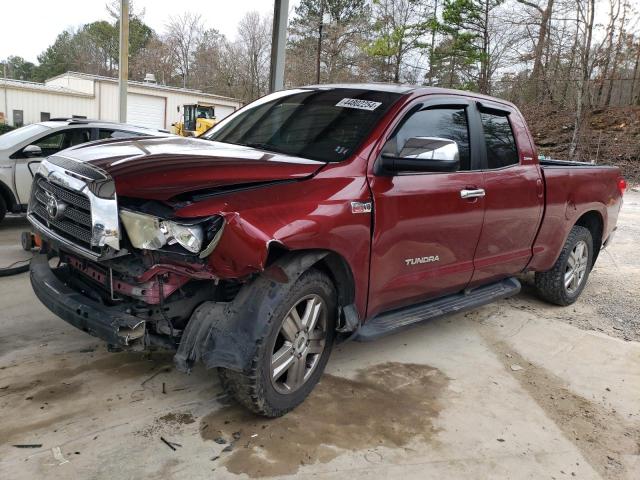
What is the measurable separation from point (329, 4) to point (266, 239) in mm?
40692

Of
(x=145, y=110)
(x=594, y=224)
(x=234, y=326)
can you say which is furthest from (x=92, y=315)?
(x=145, y=110)

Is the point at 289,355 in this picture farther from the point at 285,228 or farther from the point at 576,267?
the point at 576,267

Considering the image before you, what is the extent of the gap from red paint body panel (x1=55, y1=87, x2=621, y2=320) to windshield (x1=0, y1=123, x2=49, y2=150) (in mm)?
4993

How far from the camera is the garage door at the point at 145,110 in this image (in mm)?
35906

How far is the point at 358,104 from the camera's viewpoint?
145 inches

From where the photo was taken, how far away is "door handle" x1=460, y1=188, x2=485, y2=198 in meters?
3.83

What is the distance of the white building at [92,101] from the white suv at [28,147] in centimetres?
2382

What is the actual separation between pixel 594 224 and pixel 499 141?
2051 mm

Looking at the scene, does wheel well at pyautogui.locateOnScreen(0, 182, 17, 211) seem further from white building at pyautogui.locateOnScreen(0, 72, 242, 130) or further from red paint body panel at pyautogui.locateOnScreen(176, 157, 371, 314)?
white building at pyautogui.locateOnScreen(0, 72, 242, 130)

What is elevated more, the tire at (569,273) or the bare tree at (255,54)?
the bare tree at (255,54)

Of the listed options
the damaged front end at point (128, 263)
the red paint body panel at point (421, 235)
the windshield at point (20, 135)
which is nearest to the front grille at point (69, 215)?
the damaged front end at point (128, 263)

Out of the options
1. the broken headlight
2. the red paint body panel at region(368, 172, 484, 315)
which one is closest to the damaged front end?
the broken headlight

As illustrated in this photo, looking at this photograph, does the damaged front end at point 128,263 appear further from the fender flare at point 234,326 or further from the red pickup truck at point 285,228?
the fender flare at point 234,326

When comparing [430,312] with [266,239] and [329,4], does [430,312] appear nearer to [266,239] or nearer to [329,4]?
[266,239]
